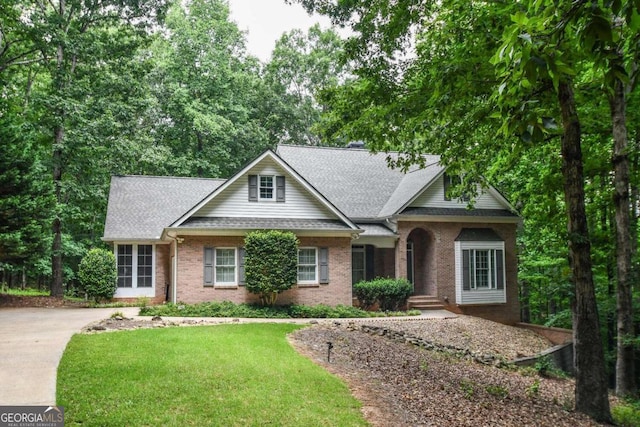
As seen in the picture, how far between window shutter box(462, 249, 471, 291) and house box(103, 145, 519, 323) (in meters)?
0.04

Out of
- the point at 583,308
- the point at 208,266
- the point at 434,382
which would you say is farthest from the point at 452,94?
the point at 208,266

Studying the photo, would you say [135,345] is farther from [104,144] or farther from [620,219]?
[104,144]

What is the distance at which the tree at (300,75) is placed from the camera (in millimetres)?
38969

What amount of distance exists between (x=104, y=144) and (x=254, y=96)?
1653cm

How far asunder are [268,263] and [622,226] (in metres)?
10.8

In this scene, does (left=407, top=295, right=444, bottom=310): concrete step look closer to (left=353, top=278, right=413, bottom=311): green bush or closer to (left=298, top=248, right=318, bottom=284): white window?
(left=353, top=278, right=413, bottom=311): green bush

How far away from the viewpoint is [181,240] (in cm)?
1773

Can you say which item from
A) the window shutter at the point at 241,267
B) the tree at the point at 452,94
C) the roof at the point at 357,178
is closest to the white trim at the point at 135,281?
the window shutter at the point at 241,267

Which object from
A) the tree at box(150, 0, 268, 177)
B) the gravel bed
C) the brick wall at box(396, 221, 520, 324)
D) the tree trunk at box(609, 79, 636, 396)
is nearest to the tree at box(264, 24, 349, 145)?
the tree at box(150, 0, 268, 177)

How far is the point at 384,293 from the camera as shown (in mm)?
19109

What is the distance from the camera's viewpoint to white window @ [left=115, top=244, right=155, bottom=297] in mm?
21142

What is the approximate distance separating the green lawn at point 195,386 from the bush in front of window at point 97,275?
31.8 feet

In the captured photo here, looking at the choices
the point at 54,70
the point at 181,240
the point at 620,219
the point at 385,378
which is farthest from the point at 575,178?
the point at 54,70

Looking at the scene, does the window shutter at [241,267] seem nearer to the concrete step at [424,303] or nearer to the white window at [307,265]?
the white window at [307,265]
